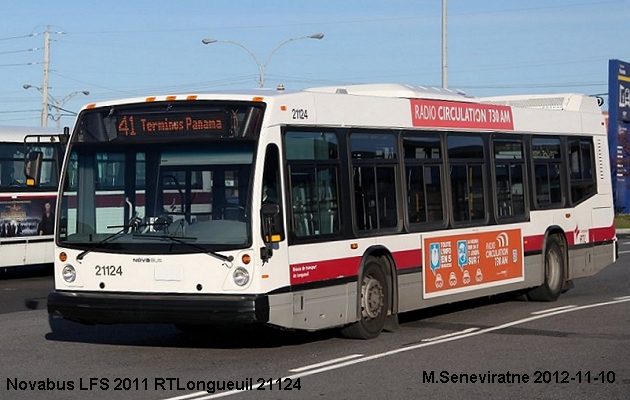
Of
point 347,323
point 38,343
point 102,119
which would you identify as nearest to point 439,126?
point 347,323

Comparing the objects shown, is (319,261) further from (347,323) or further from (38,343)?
(38,343)

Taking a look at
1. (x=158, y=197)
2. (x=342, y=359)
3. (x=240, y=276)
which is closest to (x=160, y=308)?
(x=240, y=276)

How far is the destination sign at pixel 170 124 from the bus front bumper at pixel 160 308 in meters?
1.66

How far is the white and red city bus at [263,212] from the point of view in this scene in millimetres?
11953

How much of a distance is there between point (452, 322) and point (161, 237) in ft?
15.4

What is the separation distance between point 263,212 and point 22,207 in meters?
14.4

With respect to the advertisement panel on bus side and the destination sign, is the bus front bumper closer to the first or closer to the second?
the destination sign

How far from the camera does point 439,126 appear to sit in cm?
1541

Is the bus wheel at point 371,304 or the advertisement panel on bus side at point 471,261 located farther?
the advertisement panel on bus side at point 471,261

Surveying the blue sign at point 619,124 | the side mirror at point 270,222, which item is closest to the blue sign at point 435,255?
the side mirror at point 270,222

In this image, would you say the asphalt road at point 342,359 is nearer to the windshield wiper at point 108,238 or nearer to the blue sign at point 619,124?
the windshield wiper at point 108,238

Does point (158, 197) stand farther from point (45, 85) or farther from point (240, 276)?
point (45, 85)

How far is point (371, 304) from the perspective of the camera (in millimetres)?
13562

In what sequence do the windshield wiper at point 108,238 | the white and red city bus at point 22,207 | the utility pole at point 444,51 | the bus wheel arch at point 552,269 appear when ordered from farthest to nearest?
the utility pole at point 444,51 < the white and red city bus at point 22,207 < the bus wheel arch at point 552,269 < the windshield wiper at point 108,238
